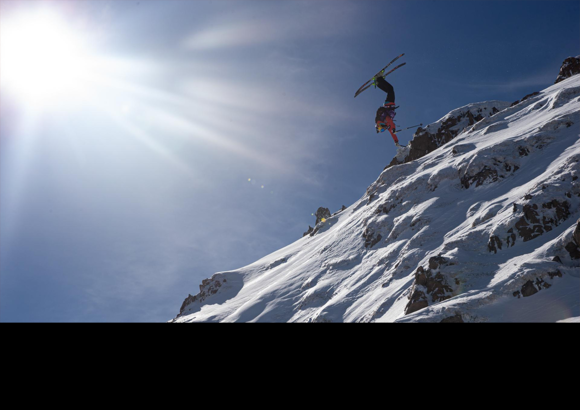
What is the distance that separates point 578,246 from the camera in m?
28.9

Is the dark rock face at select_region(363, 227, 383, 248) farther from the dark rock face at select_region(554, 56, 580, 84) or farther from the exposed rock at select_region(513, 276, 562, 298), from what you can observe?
the dark rock face at select_region(554, 56, 580, 84)

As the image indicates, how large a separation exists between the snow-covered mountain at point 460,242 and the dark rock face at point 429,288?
100mm

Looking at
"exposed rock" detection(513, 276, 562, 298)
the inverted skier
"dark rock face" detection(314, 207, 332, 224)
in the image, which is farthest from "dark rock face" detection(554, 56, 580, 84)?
"exposed rock" detection(513, 276, 562, 298)

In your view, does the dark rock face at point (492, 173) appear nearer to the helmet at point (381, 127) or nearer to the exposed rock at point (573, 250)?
the helmet at point (381, 127)

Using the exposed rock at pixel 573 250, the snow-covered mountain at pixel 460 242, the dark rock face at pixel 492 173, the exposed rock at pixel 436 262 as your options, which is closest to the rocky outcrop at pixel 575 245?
the exposed rock at pixel 573 250

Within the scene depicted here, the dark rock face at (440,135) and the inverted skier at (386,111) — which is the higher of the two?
the dark rock face at (440,135)

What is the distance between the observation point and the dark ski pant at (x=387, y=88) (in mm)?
54438

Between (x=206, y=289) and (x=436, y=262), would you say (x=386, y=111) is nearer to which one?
(x=436, y=262)

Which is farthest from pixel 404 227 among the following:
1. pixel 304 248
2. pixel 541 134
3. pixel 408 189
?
pixel 304 248

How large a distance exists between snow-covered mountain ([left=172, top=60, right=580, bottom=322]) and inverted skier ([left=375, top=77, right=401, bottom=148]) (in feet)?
36.3

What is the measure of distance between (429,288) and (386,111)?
32083mm
